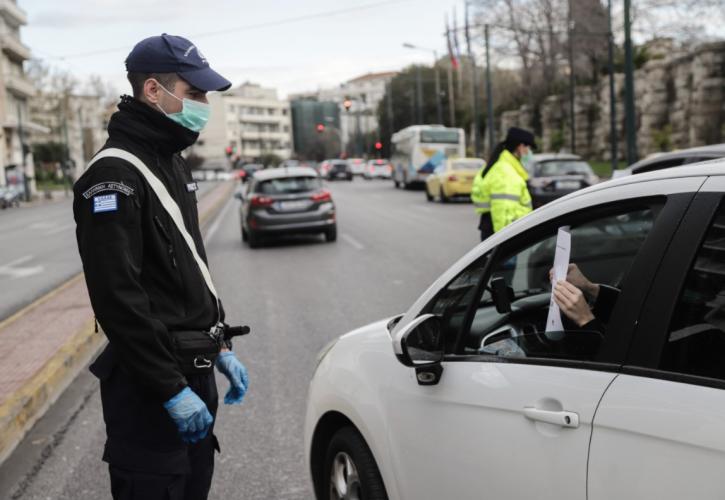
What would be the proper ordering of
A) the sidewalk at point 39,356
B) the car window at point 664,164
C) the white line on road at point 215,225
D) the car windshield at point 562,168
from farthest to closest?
the white line on road at point 215,225
the car windshield at point 562,168
the car window at point 664,164
the sidewalk at point 39,356

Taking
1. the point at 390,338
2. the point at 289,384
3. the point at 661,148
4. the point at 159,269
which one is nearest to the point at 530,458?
the point at 390,338

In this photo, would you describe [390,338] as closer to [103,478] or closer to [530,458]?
[530,458]

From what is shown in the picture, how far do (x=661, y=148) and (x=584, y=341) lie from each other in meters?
36.8

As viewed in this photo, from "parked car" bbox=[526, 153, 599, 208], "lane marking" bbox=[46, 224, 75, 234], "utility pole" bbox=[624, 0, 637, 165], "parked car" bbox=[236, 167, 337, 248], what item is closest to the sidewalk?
"parked car" bbox=[236, 167, 337, 248]

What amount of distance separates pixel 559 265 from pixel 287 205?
1423 centimetres

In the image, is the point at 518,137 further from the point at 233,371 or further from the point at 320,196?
the point at 320,196

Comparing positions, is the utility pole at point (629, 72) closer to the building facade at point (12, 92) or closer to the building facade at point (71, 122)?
the building facade at point (12, 92)

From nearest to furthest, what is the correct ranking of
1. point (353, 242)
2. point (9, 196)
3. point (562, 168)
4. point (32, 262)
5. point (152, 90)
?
point (152, 90) → point (32, 262) → point (353, 242) → point (562, 168) → point (9, 196)

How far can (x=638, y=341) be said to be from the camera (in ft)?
6.78

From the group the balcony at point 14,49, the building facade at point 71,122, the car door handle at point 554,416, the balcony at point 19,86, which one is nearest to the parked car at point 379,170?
the building facade at point 71,122

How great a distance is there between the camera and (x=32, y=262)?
53.2 feet

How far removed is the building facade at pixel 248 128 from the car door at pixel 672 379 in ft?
486

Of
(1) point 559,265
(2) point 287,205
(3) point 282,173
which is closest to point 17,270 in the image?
(2) point 287,205

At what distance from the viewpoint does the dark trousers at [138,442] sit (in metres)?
2.52
